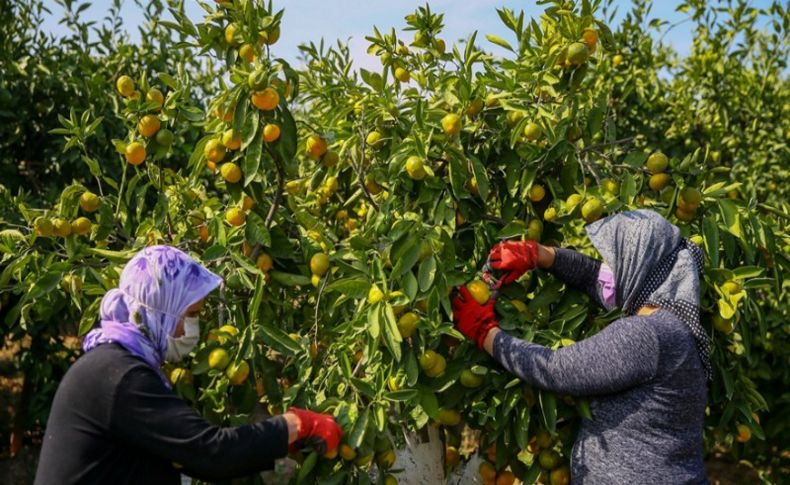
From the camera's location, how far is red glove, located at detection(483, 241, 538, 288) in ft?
6.77

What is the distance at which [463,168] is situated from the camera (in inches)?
83.0

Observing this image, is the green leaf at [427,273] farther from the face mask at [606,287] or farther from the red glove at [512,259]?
the face mask at [606,287]

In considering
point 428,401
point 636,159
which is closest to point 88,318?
point 428,401

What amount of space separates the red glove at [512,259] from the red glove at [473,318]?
0.12 meters

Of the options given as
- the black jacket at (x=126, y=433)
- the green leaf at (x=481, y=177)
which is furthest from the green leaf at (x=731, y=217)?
the black jacket at (x=126, y=433)

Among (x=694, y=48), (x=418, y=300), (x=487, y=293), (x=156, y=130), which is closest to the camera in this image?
(x=418, y=300)

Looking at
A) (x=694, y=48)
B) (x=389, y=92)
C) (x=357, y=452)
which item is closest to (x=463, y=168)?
(x=389, y=92)

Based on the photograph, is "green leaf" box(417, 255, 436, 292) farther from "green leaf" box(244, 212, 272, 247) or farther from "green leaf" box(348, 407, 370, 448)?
"green leaf" box(244, 212, 272, 247)

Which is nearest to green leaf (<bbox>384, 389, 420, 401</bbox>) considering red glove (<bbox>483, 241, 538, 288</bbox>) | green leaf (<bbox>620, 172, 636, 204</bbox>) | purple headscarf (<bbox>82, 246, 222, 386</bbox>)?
red glove (<bbox>483, 241, 538, 288</bbox>)

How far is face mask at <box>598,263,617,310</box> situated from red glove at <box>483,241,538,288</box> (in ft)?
0.66

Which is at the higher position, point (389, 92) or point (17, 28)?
point (17, 28)

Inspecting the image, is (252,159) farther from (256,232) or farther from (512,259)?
(512,259)

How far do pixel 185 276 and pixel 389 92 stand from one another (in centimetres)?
89

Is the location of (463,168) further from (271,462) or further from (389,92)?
(271,462)
